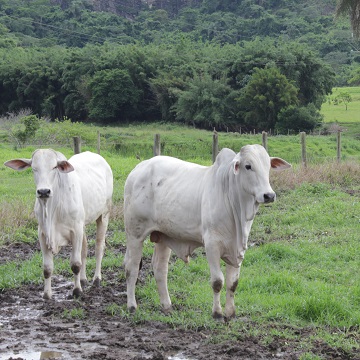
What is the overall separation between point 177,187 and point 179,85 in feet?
145

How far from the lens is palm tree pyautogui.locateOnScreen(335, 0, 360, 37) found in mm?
27844

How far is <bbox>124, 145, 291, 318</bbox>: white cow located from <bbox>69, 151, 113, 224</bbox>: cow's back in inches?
40.7

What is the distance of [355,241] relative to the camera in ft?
32.6

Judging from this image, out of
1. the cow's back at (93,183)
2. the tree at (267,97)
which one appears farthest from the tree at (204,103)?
the cow's back at (93,183)

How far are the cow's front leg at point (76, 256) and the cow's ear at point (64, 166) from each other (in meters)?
0.65

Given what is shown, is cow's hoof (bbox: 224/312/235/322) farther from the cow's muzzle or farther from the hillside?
the hillside

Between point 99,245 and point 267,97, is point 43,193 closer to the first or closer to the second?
point 99,245

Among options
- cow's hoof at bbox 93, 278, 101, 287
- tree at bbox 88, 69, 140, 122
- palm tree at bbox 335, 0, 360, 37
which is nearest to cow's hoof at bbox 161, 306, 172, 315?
cow's hoof at bbox 93, 278, 101, 287

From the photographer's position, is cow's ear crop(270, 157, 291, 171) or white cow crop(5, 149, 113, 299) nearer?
cow's ear crop(270, 157, 291, 171)

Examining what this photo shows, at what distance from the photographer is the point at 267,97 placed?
42875 mm

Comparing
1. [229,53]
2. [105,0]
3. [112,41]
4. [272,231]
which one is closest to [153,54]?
[229,53]

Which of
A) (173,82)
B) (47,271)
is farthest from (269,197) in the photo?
(173,82)

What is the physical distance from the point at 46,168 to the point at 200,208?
1.81 m

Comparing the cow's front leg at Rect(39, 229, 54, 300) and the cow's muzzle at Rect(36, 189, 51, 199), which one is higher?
the cow's muzzle at Rect(36, 189, 51, 199)
